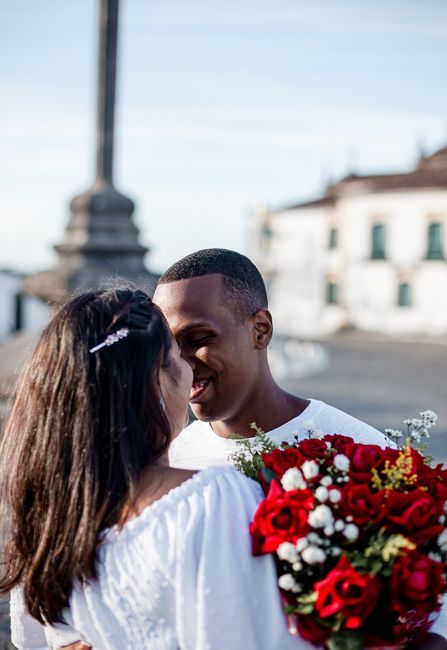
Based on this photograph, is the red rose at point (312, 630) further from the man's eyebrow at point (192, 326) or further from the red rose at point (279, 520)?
the man's eyebrow at point (192, 326)

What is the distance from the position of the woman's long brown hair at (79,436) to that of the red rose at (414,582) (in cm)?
59

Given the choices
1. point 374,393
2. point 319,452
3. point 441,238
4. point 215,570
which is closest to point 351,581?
point 215,570

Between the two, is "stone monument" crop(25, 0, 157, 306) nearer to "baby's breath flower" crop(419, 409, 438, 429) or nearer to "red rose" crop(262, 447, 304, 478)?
"baby's breath flower" crop(419, 409, 438, 429)

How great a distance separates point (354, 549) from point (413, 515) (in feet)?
0.48

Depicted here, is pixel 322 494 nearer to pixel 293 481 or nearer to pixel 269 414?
pixel 293 481

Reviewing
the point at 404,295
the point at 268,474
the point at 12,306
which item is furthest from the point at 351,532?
the point at 404,295

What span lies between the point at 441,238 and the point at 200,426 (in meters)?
41.6

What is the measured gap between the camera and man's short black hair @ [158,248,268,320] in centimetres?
297

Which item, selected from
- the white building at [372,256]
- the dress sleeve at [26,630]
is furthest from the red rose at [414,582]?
the white building at [372,256]

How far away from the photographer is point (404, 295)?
44.1 metres

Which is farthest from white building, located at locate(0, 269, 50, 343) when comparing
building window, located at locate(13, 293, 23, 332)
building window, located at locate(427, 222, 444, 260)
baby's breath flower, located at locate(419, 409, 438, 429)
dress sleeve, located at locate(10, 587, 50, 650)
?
baby's breath flower, located at locate(419, 409, 438, 429)

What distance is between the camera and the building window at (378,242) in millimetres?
44625

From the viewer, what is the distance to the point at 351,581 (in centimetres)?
172

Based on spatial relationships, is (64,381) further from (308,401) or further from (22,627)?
(308,401)
